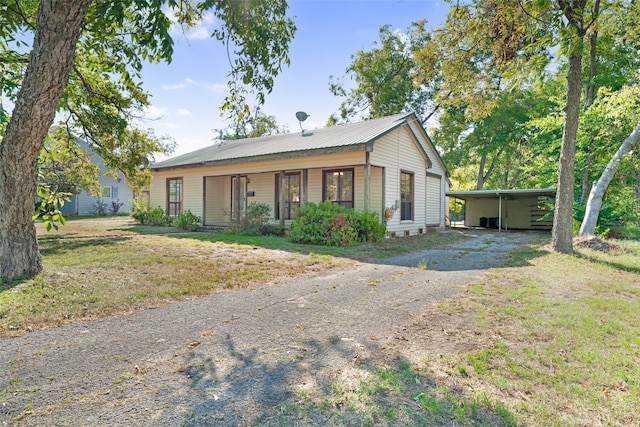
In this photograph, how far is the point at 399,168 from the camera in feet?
45.4

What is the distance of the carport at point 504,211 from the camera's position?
845 inches

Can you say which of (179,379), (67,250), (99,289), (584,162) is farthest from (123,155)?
(584,162)

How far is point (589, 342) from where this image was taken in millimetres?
3266

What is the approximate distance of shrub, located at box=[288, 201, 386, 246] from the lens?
10383 mm

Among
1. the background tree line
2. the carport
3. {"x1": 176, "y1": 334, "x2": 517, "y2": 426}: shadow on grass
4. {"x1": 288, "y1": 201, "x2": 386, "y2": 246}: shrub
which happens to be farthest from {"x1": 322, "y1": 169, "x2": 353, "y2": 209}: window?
{"x1": 176, "y1": 334, "x2": 517, "y2": 426}: shadow on grass

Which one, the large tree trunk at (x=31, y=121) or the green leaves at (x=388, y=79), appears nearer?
the large tree trunk at (x=31, y=121)

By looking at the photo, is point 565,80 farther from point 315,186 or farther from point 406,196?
point 315,186

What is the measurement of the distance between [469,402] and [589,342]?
1820 millimetres

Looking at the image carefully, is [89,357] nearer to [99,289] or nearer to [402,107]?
[99,289]

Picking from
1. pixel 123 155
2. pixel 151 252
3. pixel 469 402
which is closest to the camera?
pixel 469 402

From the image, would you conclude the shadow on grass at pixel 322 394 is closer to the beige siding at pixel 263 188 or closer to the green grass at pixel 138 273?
the green grass at pixel 138 273

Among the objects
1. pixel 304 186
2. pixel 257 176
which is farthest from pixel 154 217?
pixel 304 186

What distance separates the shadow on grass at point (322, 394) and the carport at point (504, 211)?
1927 cm

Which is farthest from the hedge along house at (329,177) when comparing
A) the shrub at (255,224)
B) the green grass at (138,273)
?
the green grass at (138,273)
